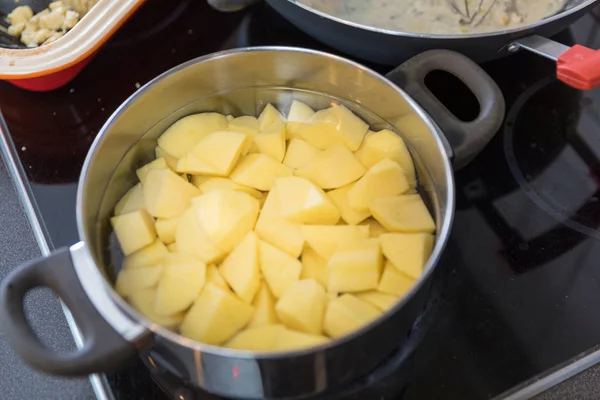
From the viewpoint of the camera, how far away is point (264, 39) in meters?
0.91

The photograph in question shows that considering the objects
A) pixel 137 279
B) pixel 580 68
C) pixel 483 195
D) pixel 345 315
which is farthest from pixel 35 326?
pixel 580 68

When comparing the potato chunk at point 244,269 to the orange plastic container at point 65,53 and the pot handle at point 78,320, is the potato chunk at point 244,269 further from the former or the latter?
the orange plastic container at point 65,53

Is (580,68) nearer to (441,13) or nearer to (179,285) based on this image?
(441,13)

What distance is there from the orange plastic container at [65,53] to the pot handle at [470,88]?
42 cm

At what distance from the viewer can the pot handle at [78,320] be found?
0.48 metres

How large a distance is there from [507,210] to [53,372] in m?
0.55

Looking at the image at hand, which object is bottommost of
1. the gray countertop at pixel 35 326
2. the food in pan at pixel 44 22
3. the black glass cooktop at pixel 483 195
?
the gray countertop at pixel 35 326

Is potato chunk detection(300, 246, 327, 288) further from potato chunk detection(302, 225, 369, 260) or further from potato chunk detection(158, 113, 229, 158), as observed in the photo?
potato chunk detection(158, 113, 229, 158)

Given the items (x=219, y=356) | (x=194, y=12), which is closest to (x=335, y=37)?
(x=194, y=12)

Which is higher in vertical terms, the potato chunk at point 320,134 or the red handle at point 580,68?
the red handle at point 580,68

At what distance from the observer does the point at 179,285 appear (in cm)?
59

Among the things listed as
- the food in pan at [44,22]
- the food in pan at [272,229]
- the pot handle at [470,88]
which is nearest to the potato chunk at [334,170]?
the food in pan at [272,229]

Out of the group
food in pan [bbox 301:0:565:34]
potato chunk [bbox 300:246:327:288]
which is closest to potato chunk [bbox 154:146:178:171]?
potato chunk [bbox 300:246:327:288]

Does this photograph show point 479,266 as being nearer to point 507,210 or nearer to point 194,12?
point 507,210
